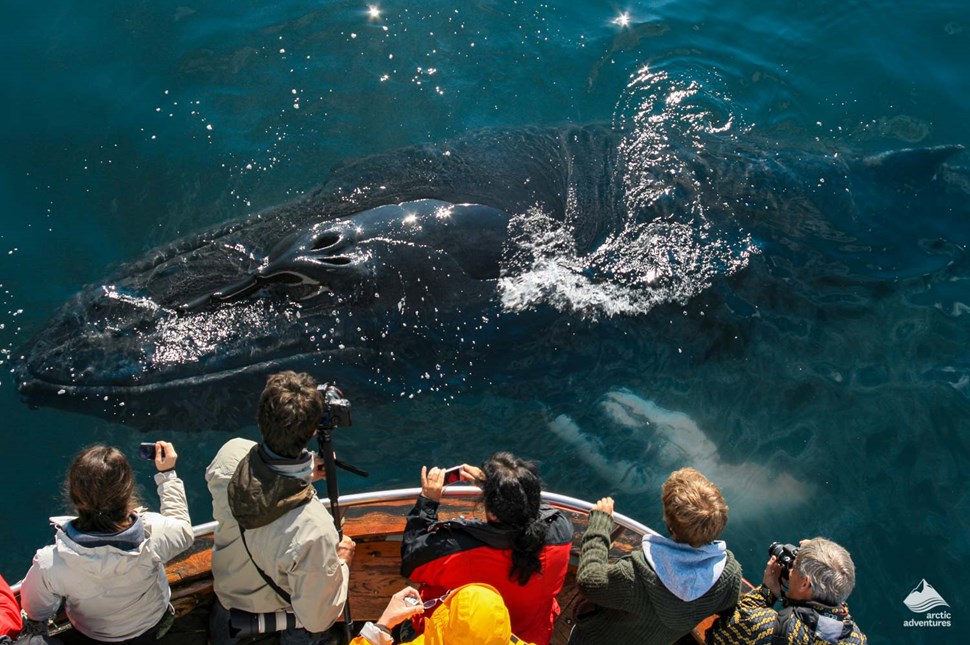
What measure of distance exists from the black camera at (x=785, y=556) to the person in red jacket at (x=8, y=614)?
407 cm

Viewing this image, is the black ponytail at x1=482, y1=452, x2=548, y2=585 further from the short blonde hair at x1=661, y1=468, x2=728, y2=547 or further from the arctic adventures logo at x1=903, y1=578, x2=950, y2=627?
the arctic adventures logo at x1=903, y1=578, x2=950, y2=627

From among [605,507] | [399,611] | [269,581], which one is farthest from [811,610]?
[269,581]

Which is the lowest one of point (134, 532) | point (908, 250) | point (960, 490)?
point (960, 490)

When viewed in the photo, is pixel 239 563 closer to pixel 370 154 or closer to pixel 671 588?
pixel 671 588

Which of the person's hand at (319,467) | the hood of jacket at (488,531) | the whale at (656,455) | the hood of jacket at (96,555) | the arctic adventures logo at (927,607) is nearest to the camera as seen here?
the hood of jacket at (96,555)

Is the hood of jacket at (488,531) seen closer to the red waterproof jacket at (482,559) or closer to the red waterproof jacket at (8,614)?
the red waterproof jacket at (482,559)

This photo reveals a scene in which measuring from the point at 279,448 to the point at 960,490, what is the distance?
25.4 feet

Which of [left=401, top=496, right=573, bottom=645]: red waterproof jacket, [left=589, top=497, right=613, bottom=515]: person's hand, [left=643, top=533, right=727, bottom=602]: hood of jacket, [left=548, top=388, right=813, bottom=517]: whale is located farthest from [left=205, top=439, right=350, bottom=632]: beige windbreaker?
[left=548, top=388, right=813, bottom=517]: whale

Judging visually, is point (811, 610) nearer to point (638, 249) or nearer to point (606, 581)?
point (606, 581)

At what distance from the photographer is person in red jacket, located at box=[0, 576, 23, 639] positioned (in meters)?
4.46

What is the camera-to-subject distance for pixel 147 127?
1143 centimetres

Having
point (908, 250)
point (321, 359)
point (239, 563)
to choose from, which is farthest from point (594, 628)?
point (908, 250)

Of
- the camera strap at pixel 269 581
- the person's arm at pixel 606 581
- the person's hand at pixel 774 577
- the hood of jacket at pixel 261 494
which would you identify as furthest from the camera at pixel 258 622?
the person's hand at pixel 774 577

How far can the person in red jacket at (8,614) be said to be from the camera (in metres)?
4.46
